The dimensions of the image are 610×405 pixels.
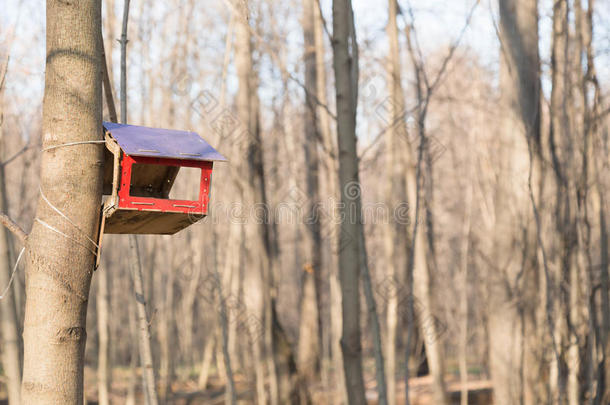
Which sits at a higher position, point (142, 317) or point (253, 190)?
point (253, 190)

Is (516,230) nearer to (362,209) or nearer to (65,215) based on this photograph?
(362,209)

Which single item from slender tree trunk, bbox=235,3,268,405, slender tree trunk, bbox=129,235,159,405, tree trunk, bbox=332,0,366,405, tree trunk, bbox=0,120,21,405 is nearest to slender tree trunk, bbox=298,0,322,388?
slender tree trunk, bbox=235,3,268,405

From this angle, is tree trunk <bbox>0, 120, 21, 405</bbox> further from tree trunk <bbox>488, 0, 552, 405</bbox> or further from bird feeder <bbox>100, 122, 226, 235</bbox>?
tree trunk <bbox>488, 0, 552, 405</bbox>

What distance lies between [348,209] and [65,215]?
1.69m

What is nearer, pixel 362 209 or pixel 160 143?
pixel 160 143

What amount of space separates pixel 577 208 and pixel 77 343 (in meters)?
3.46

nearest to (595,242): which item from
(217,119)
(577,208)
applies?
(577,208)

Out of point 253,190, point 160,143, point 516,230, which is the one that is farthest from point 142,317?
point 253,190

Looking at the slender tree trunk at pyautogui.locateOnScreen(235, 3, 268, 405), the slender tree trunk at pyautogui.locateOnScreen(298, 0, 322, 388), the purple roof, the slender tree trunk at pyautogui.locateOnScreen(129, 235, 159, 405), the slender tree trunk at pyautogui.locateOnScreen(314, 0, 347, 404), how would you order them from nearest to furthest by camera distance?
the purple roof < the slender tree trunk at pyautogui.locateOnScreen(129, 235, 159, 405) < the slender tree trunk at pyautogui.locateOnScreen(314, 0, 347, 404) < the slender tree trunk at pyautogui.locateOnScreen(235, 3, 268, 405) < the slender tree trunk at pyautogui.locateOnScreen(298, 0, 322, 388)

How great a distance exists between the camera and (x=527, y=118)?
518cm

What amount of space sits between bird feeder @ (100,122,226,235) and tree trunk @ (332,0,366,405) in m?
1.04

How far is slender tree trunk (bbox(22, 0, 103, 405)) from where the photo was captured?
1.73m

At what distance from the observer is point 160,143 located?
2.18m

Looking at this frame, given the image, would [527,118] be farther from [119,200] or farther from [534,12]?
[119,200]
